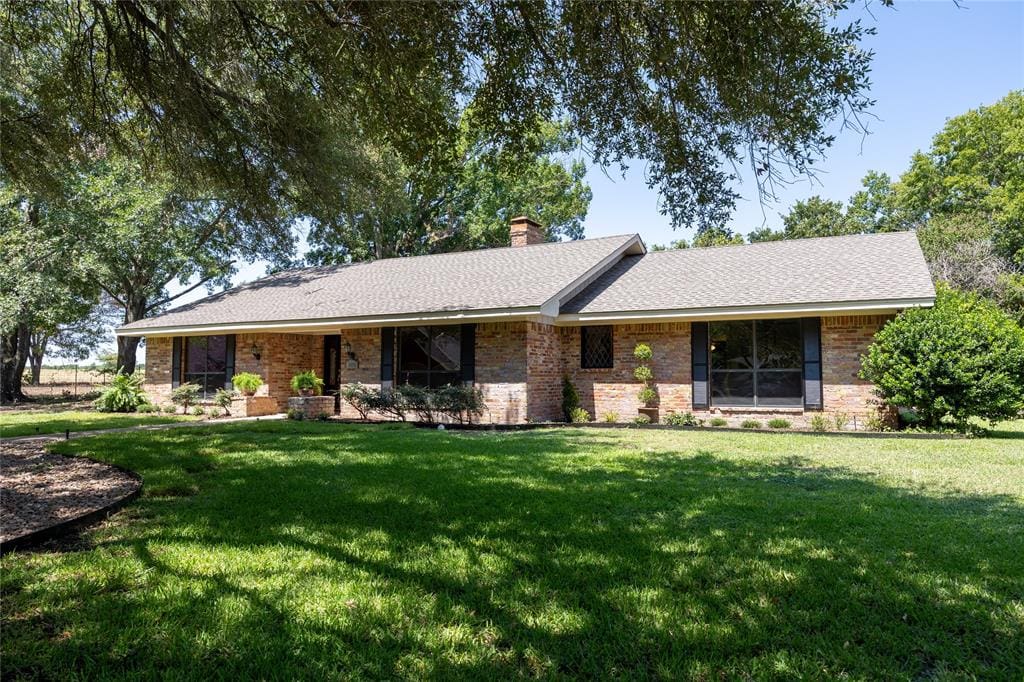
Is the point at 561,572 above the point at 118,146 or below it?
below

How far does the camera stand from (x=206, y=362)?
19.2 meters

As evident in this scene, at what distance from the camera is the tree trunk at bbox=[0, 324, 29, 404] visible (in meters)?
23.0

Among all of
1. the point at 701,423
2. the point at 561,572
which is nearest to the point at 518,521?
the point at 561,572

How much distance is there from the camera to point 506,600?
3.56 m

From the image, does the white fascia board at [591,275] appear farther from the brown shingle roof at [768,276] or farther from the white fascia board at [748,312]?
the white fascia board at [748,312]

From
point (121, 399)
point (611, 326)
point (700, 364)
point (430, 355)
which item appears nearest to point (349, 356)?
point (430, 355)

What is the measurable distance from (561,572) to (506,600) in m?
0.56

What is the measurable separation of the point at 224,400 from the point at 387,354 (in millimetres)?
5128

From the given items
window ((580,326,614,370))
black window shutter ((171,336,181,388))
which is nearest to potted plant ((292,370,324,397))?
black window shutter ((171,336,181,388))

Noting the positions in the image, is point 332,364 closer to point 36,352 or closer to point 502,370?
point 502,370

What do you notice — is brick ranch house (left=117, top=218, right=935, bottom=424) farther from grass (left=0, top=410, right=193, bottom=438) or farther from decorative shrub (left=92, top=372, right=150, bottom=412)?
grass (left=0, top=410, right=193, bottom=438)

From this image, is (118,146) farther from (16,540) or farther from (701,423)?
(701,423)

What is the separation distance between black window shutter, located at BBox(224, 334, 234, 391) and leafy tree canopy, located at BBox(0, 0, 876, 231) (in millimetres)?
10216

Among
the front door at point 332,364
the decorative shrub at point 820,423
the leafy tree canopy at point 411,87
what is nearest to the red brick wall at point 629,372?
the decorative shrub at point 820,423
